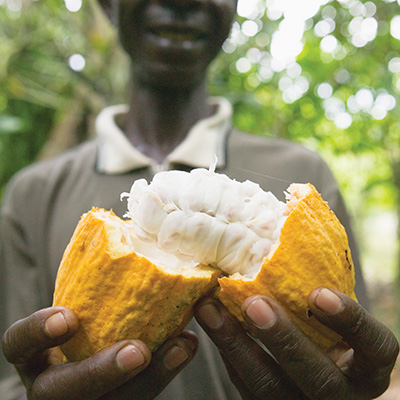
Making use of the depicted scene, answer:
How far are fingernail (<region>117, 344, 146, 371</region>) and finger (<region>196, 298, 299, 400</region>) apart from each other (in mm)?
111

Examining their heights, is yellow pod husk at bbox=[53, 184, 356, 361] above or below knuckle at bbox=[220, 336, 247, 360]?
above

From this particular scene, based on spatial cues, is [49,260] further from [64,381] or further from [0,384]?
[64,381]

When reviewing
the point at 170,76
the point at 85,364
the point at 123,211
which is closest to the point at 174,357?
the point at 85,364

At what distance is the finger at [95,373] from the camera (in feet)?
2.20

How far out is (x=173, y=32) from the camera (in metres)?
1.34

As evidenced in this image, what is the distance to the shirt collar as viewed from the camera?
1.37 meters

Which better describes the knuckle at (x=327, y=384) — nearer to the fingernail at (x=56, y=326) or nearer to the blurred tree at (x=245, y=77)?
the fingernail at (x=56, y=326)

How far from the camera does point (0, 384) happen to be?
4.41ft

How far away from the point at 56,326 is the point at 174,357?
7.6 inches

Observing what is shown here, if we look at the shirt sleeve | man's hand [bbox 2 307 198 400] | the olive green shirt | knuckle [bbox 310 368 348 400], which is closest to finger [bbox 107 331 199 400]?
man's hand [bbox 2 307 198 400]

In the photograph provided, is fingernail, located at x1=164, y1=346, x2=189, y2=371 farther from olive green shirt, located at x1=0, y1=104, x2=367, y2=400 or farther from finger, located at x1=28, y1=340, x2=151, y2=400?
olive green shirt, located at x1=0, y1=104, x2=367, y2=400

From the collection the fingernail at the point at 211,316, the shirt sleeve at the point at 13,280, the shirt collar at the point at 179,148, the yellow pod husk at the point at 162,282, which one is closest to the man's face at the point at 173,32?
the shirt collar at the point at 179,148

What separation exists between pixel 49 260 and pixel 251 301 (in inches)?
33.8

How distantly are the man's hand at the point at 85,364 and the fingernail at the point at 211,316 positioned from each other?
6cm
